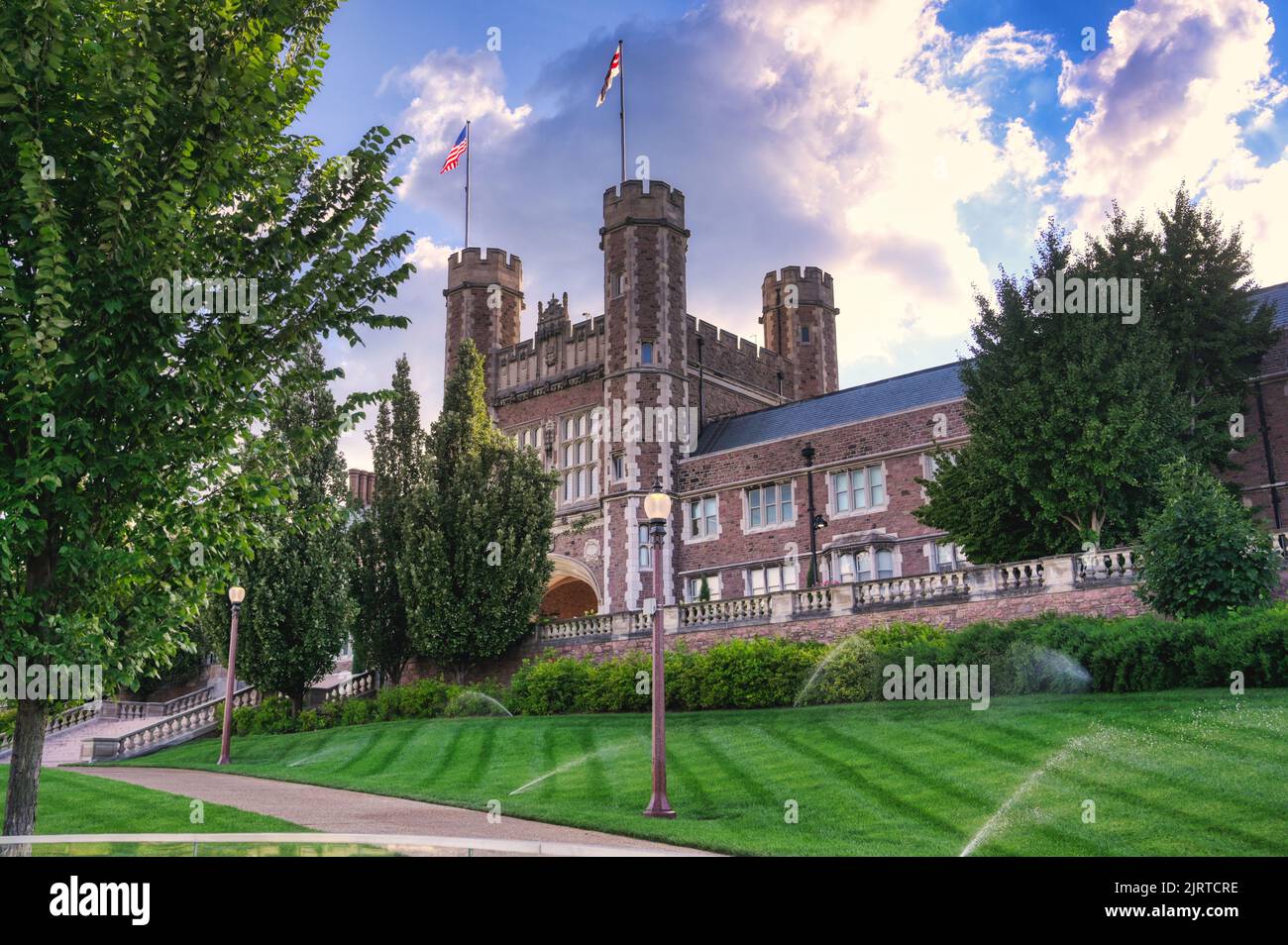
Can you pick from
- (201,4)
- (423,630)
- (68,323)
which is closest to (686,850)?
(68,323)

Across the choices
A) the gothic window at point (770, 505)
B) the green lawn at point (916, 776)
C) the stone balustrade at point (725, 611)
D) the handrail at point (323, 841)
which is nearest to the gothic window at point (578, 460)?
the gothic window at point (770, 505)

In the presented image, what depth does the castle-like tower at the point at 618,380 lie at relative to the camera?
137 ft

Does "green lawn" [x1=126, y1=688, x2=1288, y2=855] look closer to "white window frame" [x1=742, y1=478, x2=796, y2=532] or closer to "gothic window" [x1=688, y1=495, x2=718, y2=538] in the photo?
"white window frame" [x1=742, y1=478, x2=796, y2=532]

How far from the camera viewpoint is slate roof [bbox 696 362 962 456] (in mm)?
38281

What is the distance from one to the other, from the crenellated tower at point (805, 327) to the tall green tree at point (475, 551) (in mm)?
20458

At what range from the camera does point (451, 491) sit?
115 ft

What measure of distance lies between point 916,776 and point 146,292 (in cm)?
1181

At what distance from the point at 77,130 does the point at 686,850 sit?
30.8ft

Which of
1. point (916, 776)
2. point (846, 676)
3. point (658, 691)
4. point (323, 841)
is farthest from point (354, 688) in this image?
point (323, 841)

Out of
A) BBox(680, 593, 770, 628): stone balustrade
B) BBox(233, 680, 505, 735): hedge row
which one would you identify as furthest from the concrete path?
BBox(680, 593, 770, 628): stone balustrade

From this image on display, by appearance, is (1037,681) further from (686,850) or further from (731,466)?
(731,466)

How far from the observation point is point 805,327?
53.6m

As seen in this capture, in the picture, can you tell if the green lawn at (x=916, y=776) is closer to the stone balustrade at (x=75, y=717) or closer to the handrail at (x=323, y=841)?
the handrail at (x=323, y=841)

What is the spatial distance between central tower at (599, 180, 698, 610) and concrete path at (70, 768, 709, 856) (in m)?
19.9
